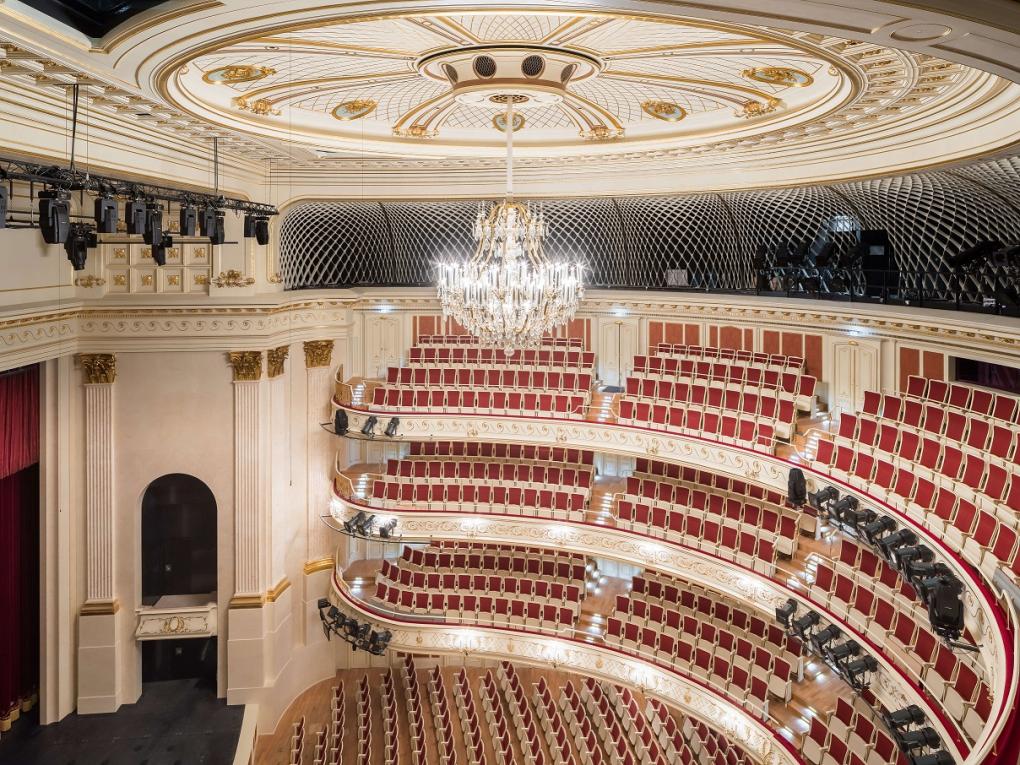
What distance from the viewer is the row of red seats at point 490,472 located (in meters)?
14.0

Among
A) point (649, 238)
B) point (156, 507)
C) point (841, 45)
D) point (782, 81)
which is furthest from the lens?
point (649, 238)

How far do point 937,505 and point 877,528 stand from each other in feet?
2.04

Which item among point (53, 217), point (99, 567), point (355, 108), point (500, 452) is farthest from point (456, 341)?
point (53, 217)

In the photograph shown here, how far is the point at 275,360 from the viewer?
1252 centimetres

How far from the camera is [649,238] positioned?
47.6 ft

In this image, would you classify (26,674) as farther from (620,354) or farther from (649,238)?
(649,238)

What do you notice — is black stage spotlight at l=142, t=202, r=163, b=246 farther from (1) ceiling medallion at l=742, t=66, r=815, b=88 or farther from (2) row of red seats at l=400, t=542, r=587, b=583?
(2) row of red seats at l=400, t=542, r=587, b=583

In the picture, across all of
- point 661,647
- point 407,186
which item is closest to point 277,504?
point 407,186

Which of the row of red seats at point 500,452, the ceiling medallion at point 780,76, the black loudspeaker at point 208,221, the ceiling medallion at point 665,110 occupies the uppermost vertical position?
the ceiling medallion at point 665,110

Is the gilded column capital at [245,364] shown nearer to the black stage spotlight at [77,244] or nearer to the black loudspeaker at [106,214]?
the black stage spotlight at [77,244]

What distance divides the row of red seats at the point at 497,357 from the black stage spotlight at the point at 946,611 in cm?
837

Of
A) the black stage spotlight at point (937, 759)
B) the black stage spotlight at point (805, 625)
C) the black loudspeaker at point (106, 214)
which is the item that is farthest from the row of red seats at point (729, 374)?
the black loudspeaker at point (106, 214)

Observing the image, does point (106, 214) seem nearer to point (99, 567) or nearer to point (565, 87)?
point (565, 87)

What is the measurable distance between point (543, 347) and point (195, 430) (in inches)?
245
